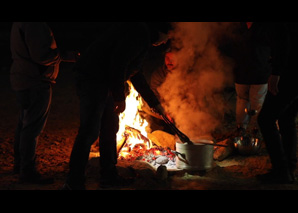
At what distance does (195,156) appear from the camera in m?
4.80

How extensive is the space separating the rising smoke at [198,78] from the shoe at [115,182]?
2.52 m

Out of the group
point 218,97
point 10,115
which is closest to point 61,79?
point 10,115

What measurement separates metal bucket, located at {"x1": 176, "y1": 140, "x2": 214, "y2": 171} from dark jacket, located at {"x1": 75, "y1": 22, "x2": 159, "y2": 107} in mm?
1327

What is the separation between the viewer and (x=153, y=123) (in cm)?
638

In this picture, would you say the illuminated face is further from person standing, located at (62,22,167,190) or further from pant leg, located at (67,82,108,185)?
pant leg, located at (67,82,108,185)

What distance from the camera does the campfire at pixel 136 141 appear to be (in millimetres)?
5535

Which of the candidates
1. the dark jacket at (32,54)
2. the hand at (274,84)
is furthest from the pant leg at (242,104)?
the dark jacket at (32,54)

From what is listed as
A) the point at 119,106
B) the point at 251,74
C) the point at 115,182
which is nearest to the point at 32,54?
the point at 119,106

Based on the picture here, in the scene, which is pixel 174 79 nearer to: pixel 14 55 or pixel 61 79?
pixel 14 55

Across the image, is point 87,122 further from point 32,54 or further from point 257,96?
point 257,96

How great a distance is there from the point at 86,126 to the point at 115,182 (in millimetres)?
845

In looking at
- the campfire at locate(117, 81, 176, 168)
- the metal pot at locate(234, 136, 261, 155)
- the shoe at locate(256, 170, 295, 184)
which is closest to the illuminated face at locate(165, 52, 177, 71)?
the campfire at locate(117, 81, 176, 168)

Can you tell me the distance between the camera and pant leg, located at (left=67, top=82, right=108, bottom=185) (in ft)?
12.6

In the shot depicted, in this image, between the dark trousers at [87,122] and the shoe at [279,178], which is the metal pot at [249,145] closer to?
the shoe at [279,178]
